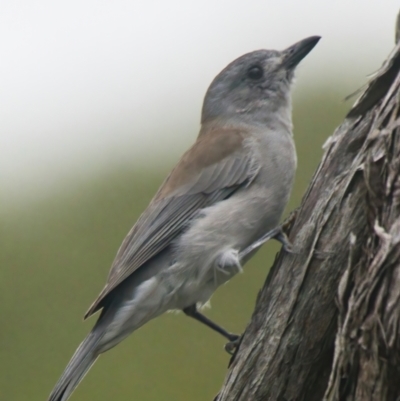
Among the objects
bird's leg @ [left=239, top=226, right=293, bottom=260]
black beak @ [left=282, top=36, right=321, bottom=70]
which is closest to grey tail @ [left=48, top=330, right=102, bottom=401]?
bird's leg @ [left=239, top=226, right=293, bottom=260]

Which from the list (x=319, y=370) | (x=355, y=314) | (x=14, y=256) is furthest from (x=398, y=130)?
(x=14, y=256)

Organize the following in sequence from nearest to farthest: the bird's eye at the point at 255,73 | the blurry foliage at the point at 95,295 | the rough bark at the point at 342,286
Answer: the rough bark at the point at 342,286 < the bird's eye at the point at 255,73 < the blurry foliage at the point at 95,295

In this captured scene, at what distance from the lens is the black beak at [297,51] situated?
16.7ft

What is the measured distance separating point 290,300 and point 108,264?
329 centimetres

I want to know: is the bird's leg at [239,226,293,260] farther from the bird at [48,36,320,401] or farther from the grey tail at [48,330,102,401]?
the grey tail at [48,330,102,401]

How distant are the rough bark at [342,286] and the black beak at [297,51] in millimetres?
1679

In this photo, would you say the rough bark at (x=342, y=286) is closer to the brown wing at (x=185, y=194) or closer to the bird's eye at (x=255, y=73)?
the brown wing at (x=185, y=194)

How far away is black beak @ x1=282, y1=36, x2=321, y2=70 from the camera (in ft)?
16.7

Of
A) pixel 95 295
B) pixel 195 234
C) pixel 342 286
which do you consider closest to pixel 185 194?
pixel 195 234

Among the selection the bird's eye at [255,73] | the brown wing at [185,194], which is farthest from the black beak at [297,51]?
the brown wing at [185,194]

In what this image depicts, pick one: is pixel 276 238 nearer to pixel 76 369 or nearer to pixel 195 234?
pixel 195 234

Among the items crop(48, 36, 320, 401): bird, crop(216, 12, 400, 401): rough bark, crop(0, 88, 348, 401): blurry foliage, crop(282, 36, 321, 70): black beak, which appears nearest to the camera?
crop(216, 12, 400, 401): rough bark

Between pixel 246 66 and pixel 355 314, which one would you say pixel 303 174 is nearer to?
pixel 246 66

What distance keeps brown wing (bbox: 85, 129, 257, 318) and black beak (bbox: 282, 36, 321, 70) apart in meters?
0.66
